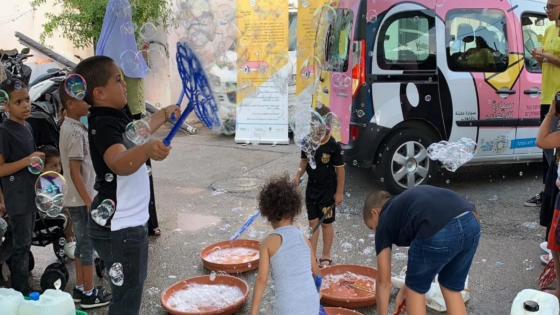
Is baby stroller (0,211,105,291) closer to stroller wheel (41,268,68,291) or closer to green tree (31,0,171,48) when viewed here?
stroller wheel (41,268,68,291)

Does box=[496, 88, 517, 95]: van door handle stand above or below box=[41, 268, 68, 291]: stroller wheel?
above

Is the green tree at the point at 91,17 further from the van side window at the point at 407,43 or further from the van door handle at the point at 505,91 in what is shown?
the van door handle at the point at 505,91

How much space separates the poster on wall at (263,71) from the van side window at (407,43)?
3.83 ft

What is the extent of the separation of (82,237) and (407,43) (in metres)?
4.27

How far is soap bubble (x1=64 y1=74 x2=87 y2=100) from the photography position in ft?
9.50

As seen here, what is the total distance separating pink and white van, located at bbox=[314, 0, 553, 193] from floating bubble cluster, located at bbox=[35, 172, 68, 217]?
3.53 metres

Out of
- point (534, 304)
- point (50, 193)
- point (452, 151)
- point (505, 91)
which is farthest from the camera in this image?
point (505, 91)

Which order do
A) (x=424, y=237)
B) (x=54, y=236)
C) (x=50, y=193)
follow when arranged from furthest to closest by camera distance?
(x=54, y=236) → (x=50, y=193) → (x=424, y=237)

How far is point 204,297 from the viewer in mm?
4059

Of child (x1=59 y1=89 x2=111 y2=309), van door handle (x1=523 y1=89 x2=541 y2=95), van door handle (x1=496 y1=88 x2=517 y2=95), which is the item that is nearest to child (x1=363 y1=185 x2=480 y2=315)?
child (x1=59 y1=89 x2=111 y2=309)

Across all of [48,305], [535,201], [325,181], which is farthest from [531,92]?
[48,305]

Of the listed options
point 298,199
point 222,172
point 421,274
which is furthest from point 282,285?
point 222,172

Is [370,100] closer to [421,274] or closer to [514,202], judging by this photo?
[514,202]

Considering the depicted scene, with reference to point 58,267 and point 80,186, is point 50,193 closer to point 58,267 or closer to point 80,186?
point 80,186
